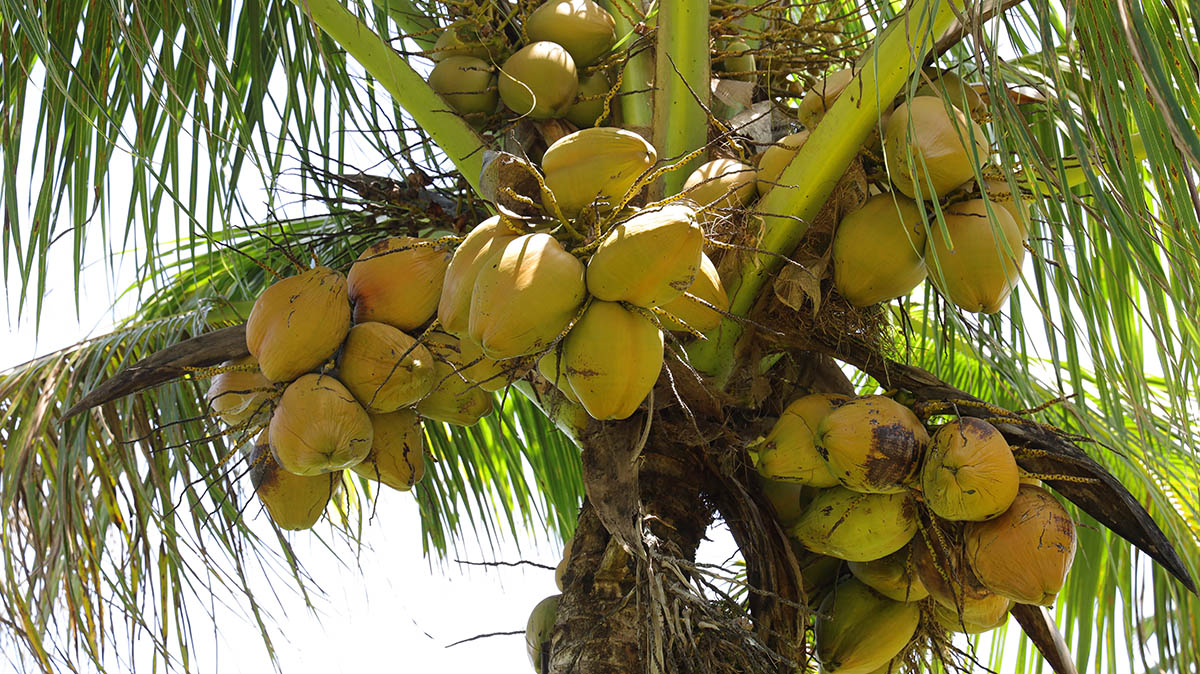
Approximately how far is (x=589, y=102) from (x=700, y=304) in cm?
58

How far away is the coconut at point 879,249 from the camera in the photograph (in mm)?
1403

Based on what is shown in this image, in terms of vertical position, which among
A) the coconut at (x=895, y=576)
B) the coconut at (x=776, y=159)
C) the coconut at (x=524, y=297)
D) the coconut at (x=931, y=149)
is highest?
the coconut at (x=776, y=159)

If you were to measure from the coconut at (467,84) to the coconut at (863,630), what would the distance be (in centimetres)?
88

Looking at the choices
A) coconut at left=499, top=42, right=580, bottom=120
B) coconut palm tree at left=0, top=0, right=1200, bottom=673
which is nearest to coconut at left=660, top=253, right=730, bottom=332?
coconut palm tree at left=0, top=0, right=1200, bottom=673

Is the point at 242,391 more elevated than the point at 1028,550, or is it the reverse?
the point at 242,391

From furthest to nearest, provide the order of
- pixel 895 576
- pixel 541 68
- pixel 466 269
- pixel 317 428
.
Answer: pixel 541 68 → pixel 895 576 → pixel 317 428 → pixel 466 269

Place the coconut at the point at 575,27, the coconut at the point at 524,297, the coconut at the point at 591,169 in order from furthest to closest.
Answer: the coconut at the point at 575,27
the coconut at the point at 591,169
the coconut at the point at 524,297

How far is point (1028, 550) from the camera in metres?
1.35

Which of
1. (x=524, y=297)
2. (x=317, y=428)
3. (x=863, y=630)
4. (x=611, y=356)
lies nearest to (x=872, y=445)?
(x=863, y=630)

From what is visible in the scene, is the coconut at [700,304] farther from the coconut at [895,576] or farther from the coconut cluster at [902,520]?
the coconut at [895,576]

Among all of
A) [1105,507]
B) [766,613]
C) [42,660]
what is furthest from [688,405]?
[42,660]

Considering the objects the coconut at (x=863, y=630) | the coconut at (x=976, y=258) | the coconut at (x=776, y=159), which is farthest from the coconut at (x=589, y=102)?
the coconut at (x=863, y=630)

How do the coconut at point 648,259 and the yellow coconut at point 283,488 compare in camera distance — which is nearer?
the coconut at point 648,259

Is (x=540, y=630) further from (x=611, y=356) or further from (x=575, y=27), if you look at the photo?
(x=575, y=27)
